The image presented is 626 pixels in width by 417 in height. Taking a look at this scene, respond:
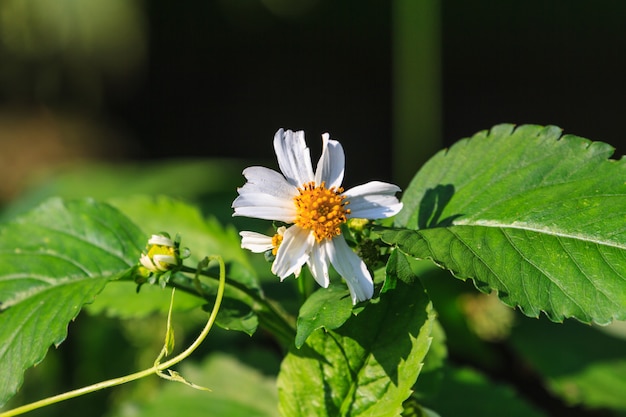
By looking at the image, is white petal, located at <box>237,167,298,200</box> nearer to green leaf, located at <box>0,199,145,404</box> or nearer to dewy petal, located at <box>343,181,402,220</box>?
dewy petal, located at <box>343,181,402,220</box>

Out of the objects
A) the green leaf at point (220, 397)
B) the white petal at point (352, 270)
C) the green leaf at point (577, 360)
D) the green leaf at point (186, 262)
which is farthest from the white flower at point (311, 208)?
the green leaf at point (577, 360)

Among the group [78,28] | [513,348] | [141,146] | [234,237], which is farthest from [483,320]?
[141,146]

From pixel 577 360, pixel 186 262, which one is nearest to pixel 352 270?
pixel 186 262

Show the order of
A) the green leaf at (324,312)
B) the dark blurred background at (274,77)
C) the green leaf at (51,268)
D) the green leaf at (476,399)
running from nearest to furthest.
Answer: the green leaf at (324,312), the green leaf at (51,268), the green leaf at (476,399), the dark blurred background at (274,77)

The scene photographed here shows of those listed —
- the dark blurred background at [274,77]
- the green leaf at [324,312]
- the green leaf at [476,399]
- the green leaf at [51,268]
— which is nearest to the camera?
the green leaf at [324,312]

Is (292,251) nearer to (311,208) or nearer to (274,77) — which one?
(311,208)

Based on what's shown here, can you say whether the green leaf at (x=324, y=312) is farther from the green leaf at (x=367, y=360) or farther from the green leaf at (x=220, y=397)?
the green leaf at (x=220, y=397)

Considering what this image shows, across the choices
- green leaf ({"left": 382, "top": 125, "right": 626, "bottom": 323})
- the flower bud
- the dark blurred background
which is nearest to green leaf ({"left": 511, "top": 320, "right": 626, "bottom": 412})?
green leaf ({"left": 382, "top": 125, "right": 626, "bottom": 323})

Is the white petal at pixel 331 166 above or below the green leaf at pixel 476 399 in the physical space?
above
